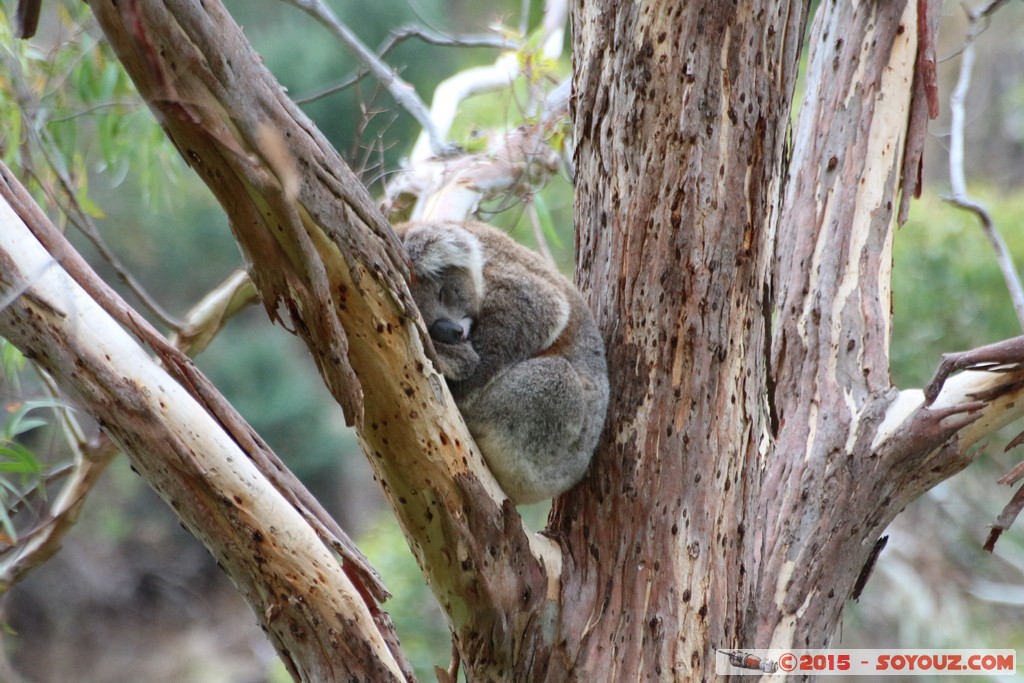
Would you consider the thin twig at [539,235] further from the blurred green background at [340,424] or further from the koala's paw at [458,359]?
the blurred green background at [340,424]

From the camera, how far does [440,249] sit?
2.34 meters

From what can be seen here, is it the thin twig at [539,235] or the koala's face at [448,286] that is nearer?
the koala's face at [448,286]

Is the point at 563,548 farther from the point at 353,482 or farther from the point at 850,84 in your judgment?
the point at 353,482

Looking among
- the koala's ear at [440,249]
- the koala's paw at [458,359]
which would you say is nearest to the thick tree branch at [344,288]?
the koala's paw at [458,359]

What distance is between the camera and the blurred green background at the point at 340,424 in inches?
227

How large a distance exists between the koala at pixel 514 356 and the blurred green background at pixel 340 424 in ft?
8.93

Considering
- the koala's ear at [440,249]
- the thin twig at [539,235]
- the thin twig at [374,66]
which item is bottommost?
the thin twig at [539,235]

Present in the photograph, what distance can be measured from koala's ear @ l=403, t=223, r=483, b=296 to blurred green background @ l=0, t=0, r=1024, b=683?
2864 millimetres

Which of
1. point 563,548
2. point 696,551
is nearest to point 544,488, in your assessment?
point 563,548

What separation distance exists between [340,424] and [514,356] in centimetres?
899

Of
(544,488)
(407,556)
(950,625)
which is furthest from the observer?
(950,625)

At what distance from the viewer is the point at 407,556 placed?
194 inches

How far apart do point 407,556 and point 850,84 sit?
3.36 m

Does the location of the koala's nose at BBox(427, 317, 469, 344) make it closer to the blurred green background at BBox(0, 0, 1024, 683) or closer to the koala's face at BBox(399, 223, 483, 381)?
the koala's face at BBox(399, 223, 483, 381)
